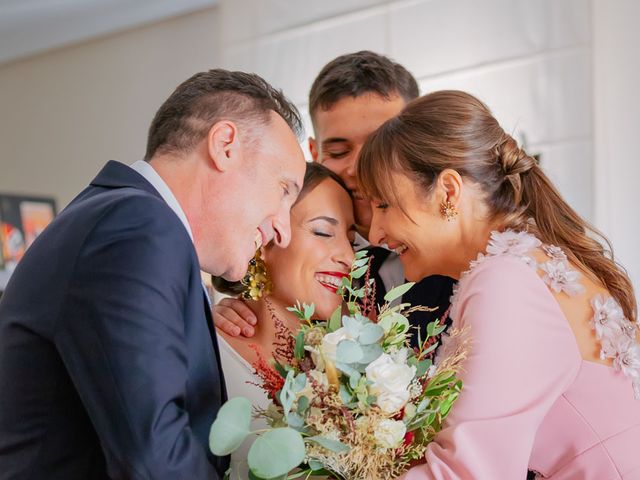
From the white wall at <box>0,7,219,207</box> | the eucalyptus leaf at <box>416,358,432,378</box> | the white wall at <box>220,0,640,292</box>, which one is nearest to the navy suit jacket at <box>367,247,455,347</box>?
the eucalyptus leaf at <box>416,358,432,378</box>

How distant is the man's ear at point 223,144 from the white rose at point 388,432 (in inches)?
23.7

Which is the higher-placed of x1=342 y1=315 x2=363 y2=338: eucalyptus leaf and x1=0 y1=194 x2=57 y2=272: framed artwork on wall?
x1=342 y1=315 x2=363 y2=338: eucalyptus leaf

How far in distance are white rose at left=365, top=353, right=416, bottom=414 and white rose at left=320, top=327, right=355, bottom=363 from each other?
70 millimetres

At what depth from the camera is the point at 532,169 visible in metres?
2.28

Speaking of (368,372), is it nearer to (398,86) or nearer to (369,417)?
(369,417)

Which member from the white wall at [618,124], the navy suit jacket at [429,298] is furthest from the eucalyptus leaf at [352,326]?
the white wall at [618,124]

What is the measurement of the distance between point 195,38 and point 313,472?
6010 millimetres

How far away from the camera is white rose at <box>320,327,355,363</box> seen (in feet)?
5.60

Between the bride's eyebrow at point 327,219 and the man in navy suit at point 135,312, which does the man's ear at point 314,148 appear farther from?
the man in navy suit at point 135,312

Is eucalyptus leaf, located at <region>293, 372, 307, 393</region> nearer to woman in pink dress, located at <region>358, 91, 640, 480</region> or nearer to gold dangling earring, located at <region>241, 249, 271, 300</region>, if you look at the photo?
woman in pink dress, located at <region>358, 91, 640, 480</region>

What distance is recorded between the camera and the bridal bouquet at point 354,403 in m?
1.64

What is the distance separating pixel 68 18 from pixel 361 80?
5.53 meters

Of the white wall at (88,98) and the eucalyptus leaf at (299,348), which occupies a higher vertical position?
the eucalyptus leaf at (299,348)

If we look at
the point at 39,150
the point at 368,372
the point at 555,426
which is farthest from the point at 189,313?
the point at 39,150
